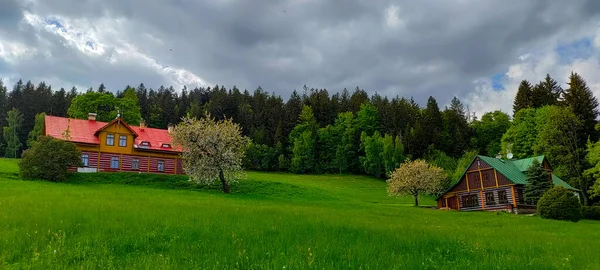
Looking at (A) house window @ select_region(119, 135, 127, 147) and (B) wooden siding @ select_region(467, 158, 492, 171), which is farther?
(B) wooden siding @ select_region(467, 158, 492, 171)

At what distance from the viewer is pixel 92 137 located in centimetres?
5972

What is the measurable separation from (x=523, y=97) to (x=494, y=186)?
5763 centimetres

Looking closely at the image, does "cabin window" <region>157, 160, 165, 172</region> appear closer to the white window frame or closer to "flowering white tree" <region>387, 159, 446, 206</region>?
the white window frame

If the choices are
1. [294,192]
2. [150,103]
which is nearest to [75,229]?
[294,192]

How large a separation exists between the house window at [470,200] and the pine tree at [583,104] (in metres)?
26.8

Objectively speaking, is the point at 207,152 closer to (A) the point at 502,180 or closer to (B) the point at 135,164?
(B) the point at 135,164

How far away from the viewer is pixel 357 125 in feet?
395

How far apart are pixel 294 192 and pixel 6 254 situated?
159 ft

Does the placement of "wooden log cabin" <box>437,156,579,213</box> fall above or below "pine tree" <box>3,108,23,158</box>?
below

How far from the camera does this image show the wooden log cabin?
60.9 metres

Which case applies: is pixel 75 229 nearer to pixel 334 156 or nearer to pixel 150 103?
pixel 334 156

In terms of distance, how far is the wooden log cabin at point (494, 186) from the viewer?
6091 centimetres

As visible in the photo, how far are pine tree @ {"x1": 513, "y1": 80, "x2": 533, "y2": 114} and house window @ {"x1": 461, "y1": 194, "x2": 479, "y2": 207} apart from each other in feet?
175

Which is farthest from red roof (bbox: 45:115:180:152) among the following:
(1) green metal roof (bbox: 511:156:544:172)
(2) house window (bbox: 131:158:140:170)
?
(1) green metal roof (bbox: 511:156:544:172)
